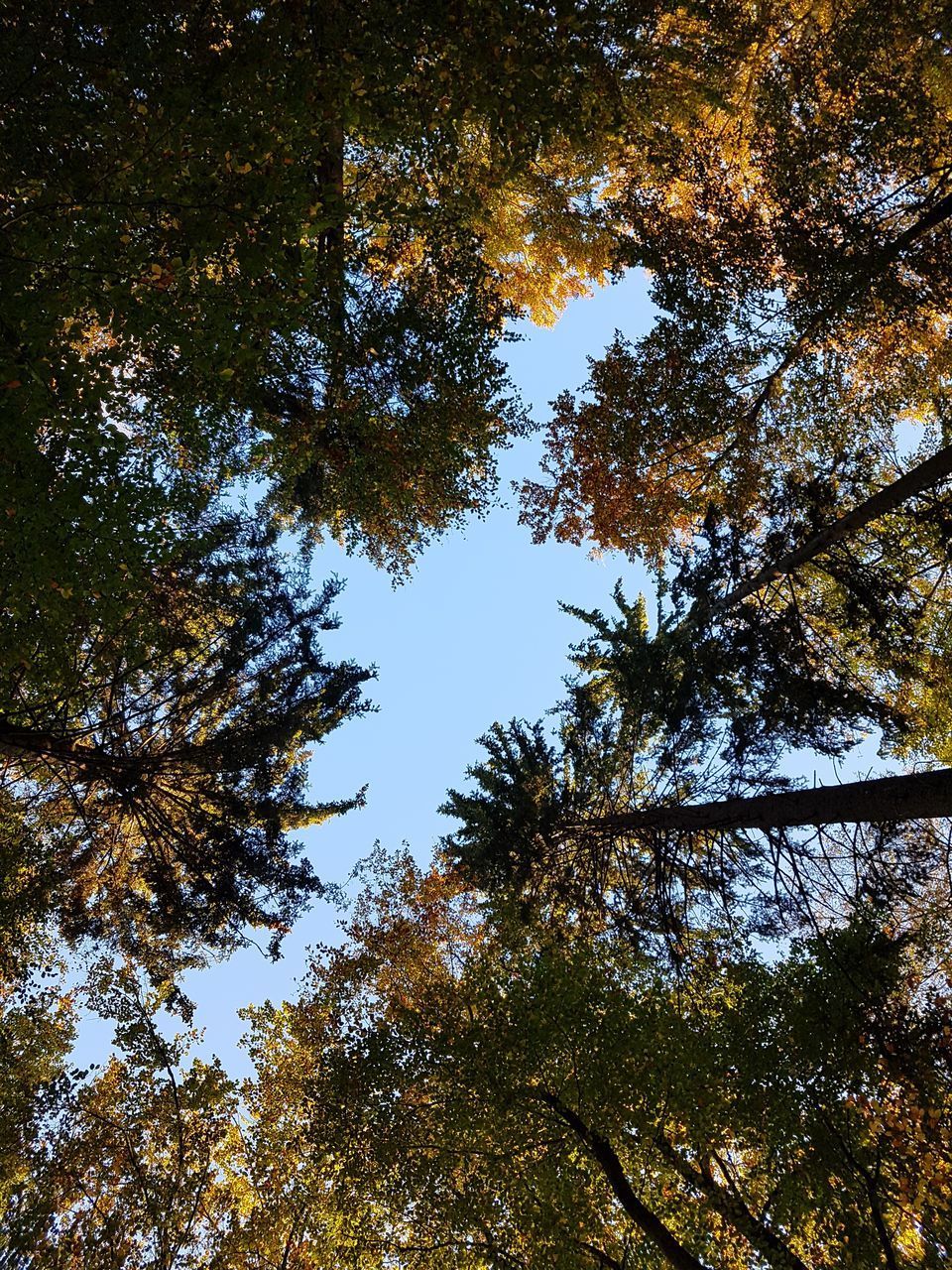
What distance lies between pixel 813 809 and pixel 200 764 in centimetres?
950

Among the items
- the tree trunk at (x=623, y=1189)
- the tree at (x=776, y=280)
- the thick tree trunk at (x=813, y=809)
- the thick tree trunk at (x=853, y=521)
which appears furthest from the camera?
the tree at (x=776, y=280)

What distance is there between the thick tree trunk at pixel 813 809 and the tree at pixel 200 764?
565 cm

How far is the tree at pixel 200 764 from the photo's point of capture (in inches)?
442

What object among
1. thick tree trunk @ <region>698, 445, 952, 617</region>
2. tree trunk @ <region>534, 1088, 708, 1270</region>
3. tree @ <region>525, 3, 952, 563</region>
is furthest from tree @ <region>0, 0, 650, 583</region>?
tree trunk @ <region>534, 1088, 708, 1270</region>

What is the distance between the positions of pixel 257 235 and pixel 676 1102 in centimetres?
1090

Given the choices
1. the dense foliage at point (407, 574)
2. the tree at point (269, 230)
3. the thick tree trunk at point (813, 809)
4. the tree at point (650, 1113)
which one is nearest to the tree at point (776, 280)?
the dense foliage at point (407, 574)

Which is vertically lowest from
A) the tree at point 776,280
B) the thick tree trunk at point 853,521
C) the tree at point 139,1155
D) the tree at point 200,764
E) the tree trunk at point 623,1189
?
the tree at point 139,1155

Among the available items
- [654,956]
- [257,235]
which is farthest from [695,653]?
[257,235]

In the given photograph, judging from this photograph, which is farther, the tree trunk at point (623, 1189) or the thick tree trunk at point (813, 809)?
the tree trunk at point (623, 1189)

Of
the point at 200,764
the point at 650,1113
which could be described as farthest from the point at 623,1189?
the point at 200,764

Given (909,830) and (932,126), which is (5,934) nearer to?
(909,830)

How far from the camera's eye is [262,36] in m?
7.38

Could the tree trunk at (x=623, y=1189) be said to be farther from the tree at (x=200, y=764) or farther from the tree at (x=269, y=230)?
the tree at (x=269, y=230)

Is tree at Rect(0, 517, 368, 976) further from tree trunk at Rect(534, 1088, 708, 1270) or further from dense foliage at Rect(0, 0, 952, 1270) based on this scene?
tree trunk at Rect(534, 1088, 708, 1270)
